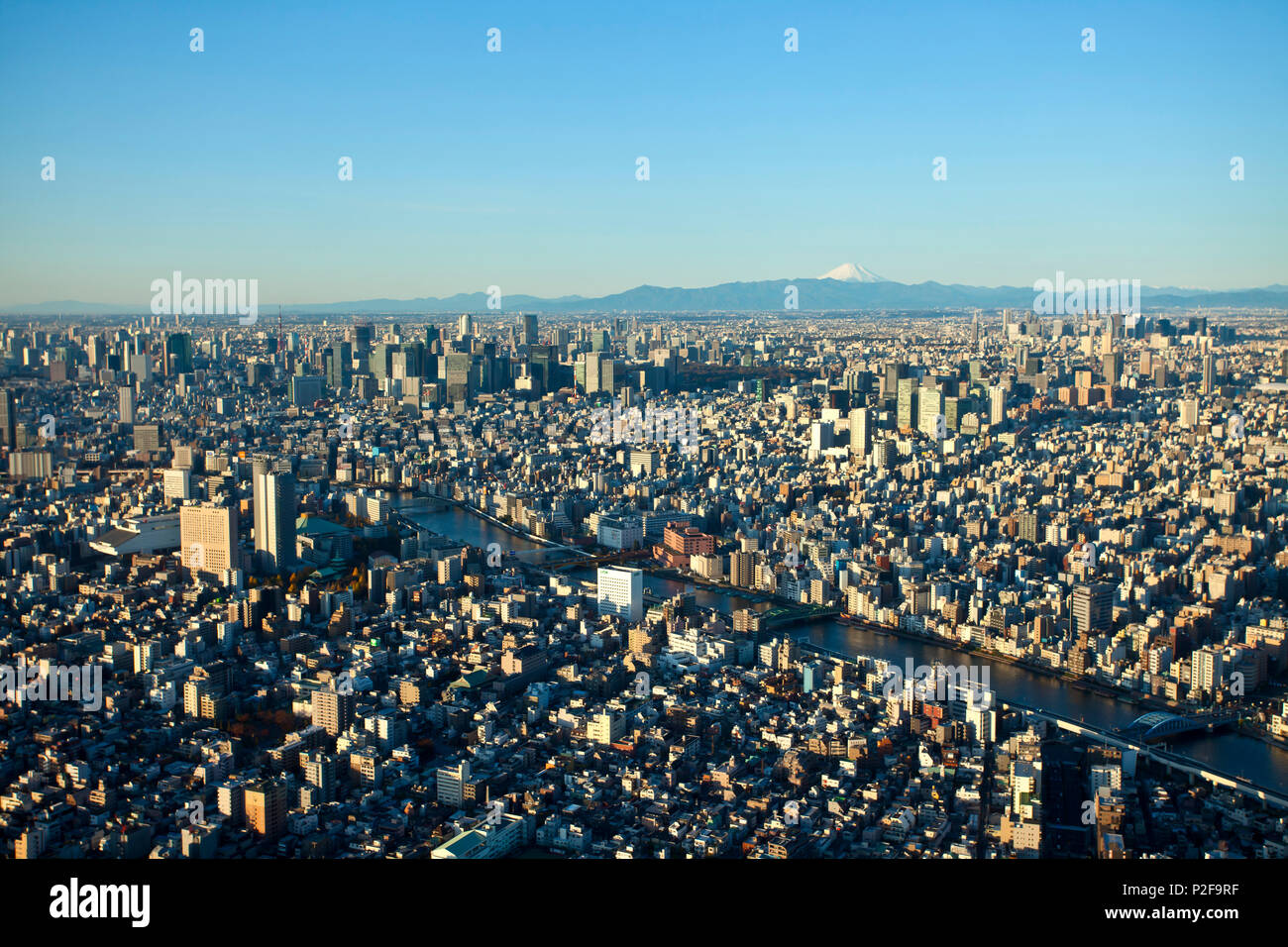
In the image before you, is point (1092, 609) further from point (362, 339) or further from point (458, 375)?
point (362, 339)

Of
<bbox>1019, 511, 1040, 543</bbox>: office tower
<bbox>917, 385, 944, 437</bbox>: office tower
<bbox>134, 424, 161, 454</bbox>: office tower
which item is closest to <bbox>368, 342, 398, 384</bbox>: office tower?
<bbox>134, 424, 161, 454</bbox>: office tower

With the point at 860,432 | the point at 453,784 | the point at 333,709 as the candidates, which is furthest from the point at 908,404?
the point at 453,784

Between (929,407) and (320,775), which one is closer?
(320,775)

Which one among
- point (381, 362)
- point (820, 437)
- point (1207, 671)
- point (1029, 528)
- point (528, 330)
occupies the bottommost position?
point (1207, 671)

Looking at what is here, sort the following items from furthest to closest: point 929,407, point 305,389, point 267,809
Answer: point 305,389, point 929,407, point 267,809

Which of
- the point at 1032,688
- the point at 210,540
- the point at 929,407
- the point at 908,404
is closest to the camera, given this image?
the point at 1032,688

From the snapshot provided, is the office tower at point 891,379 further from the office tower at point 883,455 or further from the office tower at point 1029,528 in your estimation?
the office tower at point 1029,528

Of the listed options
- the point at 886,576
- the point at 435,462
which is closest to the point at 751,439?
the point at 435,462
